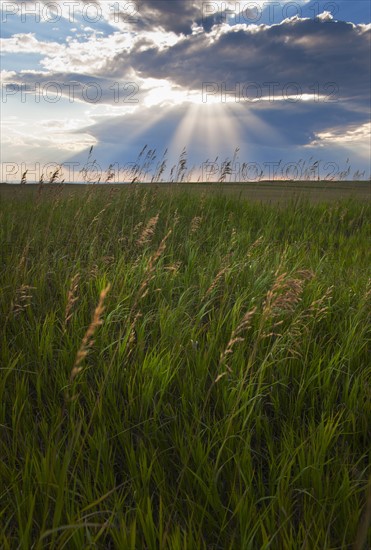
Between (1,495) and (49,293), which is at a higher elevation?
(49,293)

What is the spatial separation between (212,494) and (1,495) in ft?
2.65

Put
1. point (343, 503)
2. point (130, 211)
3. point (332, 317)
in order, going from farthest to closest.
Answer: point (130, 211) → point (332, 317) → point (343, 503)

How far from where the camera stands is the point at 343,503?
1.73 m

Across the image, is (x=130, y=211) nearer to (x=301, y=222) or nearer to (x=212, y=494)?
(x=301, y=222)

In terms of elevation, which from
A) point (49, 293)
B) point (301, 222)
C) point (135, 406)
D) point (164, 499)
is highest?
point (301, 222)

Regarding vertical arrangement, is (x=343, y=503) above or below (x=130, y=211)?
below

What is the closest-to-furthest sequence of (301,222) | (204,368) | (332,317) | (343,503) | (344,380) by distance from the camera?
(343,503) → (204,368) → (344,380) → (332,317) → (301,222)

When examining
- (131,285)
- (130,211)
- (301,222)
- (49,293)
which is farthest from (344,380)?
(301,222)

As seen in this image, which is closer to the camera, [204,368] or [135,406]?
[135,406]

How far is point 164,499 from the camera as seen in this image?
5.91ft

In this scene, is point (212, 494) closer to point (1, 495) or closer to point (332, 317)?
point (1, 495)

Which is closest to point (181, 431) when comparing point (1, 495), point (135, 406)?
point (135, 406)

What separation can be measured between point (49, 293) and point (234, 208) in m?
4.35

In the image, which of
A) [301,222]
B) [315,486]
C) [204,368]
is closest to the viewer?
[315,486]
